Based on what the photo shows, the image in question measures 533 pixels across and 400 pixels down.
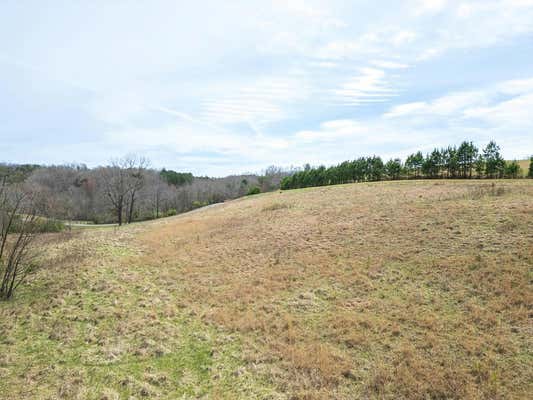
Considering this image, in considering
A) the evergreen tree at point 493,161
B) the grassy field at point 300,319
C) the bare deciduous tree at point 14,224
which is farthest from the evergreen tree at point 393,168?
the bare deciduous tree at point 14,224

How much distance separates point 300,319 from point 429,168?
151ft

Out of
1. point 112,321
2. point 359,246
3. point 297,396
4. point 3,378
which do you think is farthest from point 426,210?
point 3,378

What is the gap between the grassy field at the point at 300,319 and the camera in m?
5.95

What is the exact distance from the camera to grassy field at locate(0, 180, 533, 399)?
5.95 meters

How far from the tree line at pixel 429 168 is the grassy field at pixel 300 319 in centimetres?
2755

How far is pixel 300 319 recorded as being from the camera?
891 cm

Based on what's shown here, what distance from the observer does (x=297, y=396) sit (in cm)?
562

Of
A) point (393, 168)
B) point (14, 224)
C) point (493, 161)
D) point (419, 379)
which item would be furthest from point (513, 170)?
point (14, 224)

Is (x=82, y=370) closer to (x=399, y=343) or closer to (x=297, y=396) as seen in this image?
(x=297, y=396)

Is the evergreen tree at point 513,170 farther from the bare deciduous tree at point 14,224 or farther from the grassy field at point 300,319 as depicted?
the bare deciduous tree at point 14,224

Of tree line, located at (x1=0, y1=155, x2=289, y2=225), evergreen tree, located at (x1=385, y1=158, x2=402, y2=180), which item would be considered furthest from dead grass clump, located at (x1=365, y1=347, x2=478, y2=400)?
evergreen tree, located at (x1=385, y1=158, x2=402, y2=180)

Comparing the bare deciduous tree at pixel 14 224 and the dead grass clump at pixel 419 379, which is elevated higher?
the bare deciduous tree at pixel 14 224

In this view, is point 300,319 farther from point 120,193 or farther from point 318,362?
point 120,193

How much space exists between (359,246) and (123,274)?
1312 centimetres
